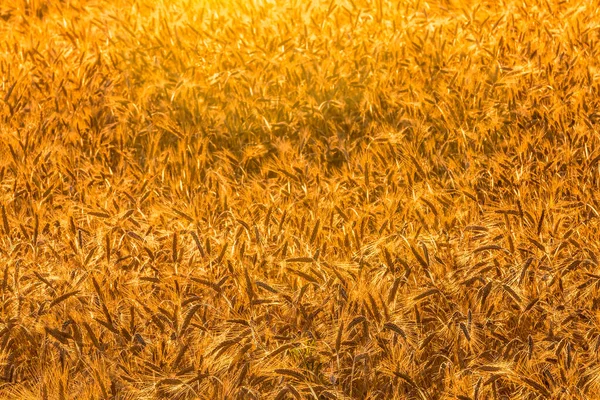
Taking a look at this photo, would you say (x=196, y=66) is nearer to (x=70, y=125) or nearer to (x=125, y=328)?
(x=70, y=125)

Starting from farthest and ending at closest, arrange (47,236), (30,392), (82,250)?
(47,236)
(82,250)
(30,392)

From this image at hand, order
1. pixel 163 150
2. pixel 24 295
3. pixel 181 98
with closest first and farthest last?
pixel 24 295 → pixel 163 150 → pixel 181 98

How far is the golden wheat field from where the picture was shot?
222cm

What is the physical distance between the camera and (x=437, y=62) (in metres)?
3.77

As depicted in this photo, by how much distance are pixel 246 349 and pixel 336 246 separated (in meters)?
0.57

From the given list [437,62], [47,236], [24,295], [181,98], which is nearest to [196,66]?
[181,98]

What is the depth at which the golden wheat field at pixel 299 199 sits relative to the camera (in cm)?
222

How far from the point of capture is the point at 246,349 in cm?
219

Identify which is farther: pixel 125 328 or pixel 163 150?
pixel 163 150

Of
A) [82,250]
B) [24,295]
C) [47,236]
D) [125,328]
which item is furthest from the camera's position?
[47,236]

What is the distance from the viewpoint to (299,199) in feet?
9.70

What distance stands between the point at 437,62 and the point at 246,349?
1.90m

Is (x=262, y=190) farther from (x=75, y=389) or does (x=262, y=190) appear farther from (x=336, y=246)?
(x=75, y=389)

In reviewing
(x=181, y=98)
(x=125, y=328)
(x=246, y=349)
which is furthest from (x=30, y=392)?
(x=181, y=98)
